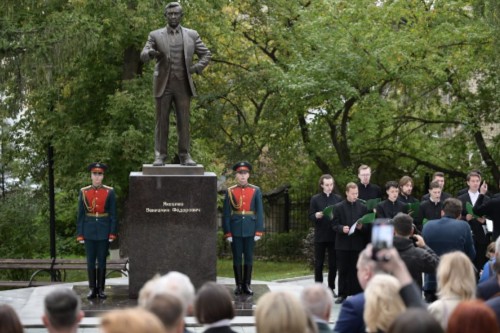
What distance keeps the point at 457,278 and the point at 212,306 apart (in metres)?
2.05

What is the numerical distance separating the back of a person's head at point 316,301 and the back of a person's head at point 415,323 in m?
1.05

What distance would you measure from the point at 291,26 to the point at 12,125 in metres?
7.17

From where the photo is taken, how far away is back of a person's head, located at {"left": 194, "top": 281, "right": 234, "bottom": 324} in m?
6.46

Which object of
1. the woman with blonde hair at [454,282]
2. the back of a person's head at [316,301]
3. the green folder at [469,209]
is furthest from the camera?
the green folder at [469,209]

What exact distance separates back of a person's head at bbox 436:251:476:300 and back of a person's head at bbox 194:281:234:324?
6.02ft

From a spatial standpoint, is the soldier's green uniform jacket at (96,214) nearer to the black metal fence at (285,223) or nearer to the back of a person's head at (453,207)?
the back of a person's head at (453,207)

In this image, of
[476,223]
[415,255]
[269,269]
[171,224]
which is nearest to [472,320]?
[415,255]

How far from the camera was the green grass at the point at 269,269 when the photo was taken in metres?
22.1

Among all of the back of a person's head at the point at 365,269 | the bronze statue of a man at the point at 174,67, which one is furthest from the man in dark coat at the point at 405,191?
A: the back of a person's head at the point at 365,269

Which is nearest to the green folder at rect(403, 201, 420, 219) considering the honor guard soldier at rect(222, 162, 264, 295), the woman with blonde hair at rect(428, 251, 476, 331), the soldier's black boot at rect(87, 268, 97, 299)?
the honor guard soldier at rect(222, 162, 264, 295)

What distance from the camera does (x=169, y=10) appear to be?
14.4 m

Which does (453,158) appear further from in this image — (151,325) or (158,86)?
(151,325)

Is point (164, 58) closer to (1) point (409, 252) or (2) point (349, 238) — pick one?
(2) point (349, 238)

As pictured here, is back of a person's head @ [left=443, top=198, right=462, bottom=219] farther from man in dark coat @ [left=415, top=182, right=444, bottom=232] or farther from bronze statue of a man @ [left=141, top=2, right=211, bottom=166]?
bronze statue of a man @ [left=141, top=2, right=211, bottom=166]
